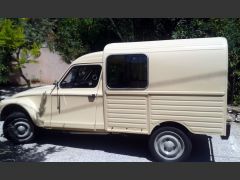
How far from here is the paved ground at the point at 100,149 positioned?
6730 millimetres

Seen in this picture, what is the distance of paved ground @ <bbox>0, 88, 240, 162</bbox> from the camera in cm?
673

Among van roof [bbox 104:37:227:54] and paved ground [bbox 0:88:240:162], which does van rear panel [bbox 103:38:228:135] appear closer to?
van roof [bbox 104:37:227:54]

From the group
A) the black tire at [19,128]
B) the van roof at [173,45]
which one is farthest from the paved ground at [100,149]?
the van roof at [173,45]

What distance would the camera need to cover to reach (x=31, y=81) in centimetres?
1589

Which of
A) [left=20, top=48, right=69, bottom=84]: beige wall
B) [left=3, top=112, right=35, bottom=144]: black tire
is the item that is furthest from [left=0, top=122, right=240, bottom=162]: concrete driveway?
[left=20, top=48, right=69, bottom=84]: beige wall

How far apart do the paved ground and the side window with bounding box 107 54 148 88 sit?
5.01 ft

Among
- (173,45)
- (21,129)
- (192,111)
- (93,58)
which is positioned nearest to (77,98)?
(93,58)

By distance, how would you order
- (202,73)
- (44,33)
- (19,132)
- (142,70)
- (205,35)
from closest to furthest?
(202,73), (142,70), (19,132), (205,35), (44,33)

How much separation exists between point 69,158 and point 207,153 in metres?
2.92

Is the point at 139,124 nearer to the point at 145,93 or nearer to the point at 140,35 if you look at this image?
the point at 145,93

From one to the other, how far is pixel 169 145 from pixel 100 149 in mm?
1689

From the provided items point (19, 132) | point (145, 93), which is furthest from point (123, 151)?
point (19, 132)

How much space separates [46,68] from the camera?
15.8m

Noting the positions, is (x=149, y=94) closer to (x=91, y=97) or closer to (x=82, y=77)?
(x=91, y=97)
